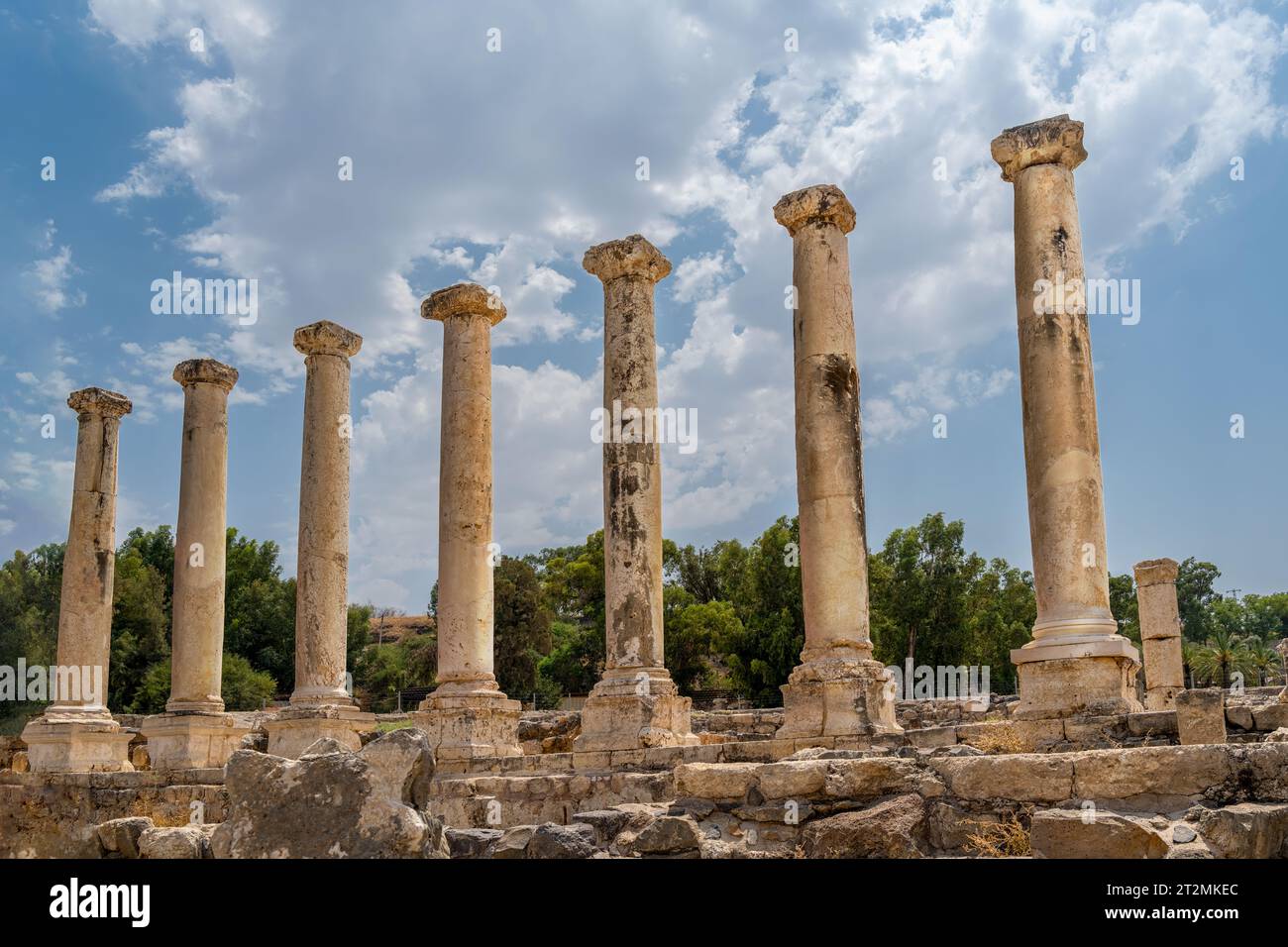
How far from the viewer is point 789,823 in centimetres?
925

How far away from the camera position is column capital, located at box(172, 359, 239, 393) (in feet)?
78.0

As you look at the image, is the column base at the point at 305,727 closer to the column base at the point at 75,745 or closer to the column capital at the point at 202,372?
the column base at the point at 75,745

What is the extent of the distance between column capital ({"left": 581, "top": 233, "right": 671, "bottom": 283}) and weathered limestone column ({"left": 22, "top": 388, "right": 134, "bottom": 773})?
12.1 m

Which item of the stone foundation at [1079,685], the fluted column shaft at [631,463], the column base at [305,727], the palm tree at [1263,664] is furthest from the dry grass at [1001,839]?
the palm tree at [1263,664]

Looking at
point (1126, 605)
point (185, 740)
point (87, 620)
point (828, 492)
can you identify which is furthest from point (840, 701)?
point (1126, 605)

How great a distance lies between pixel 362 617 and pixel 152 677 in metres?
19.8

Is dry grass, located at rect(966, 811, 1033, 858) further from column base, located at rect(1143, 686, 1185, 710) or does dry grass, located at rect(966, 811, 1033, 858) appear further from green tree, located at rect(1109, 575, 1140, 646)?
green tree, located at rect(1109, 575, 1140, 646)

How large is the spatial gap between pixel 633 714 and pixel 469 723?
3428mm

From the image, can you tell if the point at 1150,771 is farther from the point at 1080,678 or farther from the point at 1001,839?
the point at 1080,678

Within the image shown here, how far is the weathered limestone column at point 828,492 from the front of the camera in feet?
50.5

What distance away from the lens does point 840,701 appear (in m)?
15.3

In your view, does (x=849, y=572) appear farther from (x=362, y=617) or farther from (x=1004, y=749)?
(x=362, y=617)

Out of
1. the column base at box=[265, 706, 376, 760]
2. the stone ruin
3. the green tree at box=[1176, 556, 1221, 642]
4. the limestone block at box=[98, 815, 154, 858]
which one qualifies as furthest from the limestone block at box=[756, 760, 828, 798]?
the green tree at box=[1176, 556, 1221, 642]
